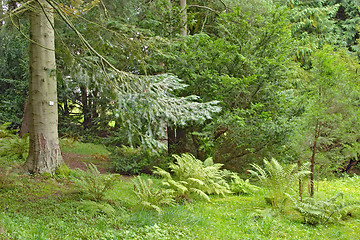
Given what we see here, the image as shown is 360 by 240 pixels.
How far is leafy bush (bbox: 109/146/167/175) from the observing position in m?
8.62

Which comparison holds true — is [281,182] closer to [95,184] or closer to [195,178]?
[195,178]

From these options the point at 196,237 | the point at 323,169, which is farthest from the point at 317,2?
the point at 196,237

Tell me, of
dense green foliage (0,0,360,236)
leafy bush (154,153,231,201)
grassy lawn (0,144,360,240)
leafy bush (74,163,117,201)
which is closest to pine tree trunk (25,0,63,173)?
dense green foliage (0,0,360,236)

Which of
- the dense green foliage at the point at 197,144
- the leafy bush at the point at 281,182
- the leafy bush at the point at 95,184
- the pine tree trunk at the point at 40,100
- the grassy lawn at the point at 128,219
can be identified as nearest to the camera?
the grassy lawn at the point at 128,219

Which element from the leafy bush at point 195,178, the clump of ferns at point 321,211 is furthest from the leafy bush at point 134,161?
the clump of ferns at point 321,211

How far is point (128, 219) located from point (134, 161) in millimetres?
4334

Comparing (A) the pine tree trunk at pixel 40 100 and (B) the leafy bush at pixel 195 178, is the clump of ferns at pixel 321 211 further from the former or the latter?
(A) the pine tree trunk at pixel 40 100

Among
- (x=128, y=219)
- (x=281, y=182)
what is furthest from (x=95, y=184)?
(x=281, y=182)

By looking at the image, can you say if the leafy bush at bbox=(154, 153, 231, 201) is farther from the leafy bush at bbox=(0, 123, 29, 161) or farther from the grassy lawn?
the leafy bush at bbox=(0, 123, 29, 161)

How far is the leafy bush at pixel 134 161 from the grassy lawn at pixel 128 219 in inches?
90.9

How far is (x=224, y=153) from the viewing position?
8.86 meters

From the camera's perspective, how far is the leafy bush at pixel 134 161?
28.3ft

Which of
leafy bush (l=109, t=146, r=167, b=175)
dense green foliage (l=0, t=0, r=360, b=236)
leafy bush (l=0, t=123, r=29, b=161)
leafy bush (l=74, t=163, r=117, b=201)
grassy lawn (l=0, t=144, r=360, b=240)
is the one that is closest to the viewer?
grassy lawn (l=0, t=144, r=360, b=240)

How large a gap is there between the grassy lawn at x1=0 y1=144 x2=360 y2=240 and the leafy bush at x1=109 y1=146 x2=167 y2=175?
2.31 m
